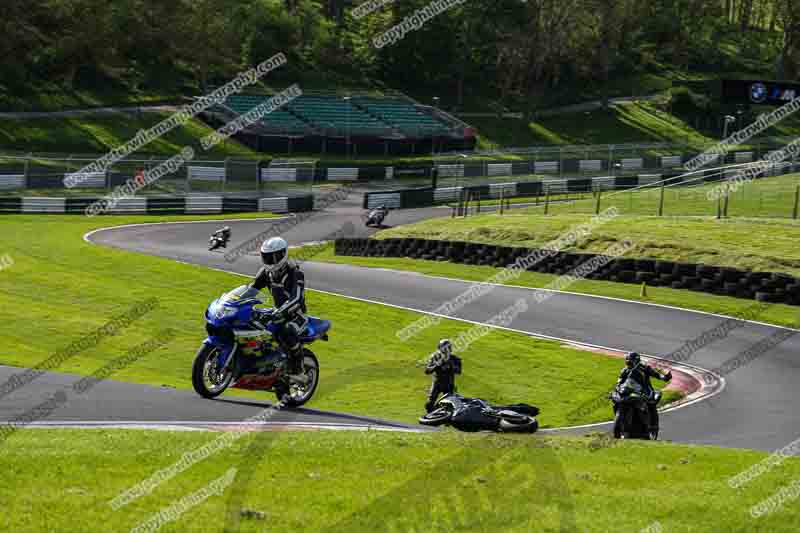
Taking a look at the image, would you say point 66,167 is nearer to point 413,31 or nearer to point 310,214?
point 310,214

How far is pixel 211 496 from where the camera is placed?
8680 mm

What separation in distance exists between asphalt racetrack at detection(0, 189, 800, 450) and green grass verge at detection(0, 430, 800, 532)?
233 centimetres

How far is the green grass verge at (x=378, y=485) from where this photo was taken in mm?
8219

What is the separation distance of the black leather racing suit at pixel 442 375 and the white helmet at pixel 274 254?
3139 millimetres

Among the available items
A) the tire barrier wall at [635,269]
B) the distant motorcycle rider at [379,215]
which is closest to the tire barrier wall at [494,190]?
the distant motorcycle rider at [379,215]

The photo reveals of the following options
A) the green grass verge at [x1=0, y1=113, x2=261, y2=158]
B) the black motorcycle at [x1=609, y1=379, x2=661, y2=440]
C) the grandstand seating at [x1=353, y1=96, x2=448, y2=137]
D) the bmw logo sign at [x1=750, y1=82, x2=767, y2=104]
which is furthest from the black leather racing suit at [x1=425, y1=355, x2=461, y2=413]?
the grandstand seating at [x1=353, y1=96, x2=448, y2=137]

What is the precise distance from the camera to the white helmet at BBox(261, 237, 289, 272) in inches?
535

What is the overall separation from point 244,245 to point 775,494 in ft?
106

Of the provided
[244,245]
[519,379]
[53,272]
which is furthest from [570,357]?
[244,245]

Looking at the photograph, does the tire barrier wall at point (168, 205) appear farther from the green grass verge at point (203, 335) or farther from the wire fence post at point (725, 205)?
the wire fence post at point (725, 205)

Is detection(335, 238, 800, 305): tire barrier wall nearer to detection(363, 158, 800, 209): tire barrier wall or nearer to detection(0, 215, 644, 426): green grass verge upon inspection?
detection(0, 215, 644, 426): green grass verge

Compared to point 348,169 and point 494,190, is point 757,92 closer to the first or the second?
point 494,190

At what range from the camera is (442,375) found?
15672mm

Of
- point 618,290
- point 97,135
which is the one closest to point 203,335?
point 618,290
